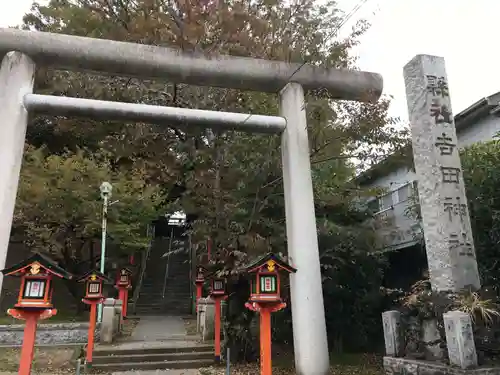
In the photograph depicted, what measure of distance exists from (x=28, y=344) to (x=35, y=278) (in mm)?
963

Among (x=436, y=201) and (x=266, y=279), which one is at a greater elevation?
(x=436, y=201)

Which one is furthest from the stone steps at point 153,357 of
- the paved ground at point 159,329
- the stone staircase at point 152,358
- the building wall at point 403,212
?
the building wall at point 403,212

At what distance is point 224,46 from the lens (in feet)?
31.1

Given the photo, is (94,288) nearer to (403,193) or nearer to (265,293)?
(265,293)

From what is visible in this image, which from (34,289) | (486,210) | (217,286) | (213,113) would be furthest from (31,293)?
(486,210)

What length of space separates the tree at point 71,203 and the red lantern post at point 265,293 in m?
8.38

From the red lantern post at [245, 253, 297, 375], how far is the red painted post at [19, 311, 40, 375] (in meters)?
3.30

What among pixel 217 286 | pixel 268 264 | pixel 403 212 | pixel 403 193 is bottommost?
pixel 217 286

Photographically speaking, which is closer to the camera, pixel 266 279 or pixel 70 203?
pixel 266 279

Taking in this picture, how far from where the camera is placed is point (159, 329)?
13.5 m

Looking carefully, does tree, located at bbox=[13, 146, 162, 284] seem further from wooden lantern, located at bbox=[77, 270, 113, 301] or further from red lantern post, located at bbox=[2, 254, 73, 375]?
red lantern post, located at bbox=[2, 254, 73, 375]

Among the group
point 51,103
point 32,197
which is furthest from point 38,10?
point 51,103

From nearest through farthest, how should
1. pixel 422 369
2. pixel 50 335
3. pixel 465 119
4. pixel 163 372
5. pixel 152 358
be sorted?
pixel 422 369 < pixel 163 372 < pixel 152 358 < pixel 50 335 < pixel 465 119

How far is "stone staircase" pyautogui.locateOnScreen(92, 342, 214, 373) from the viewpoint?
947 centimetres
